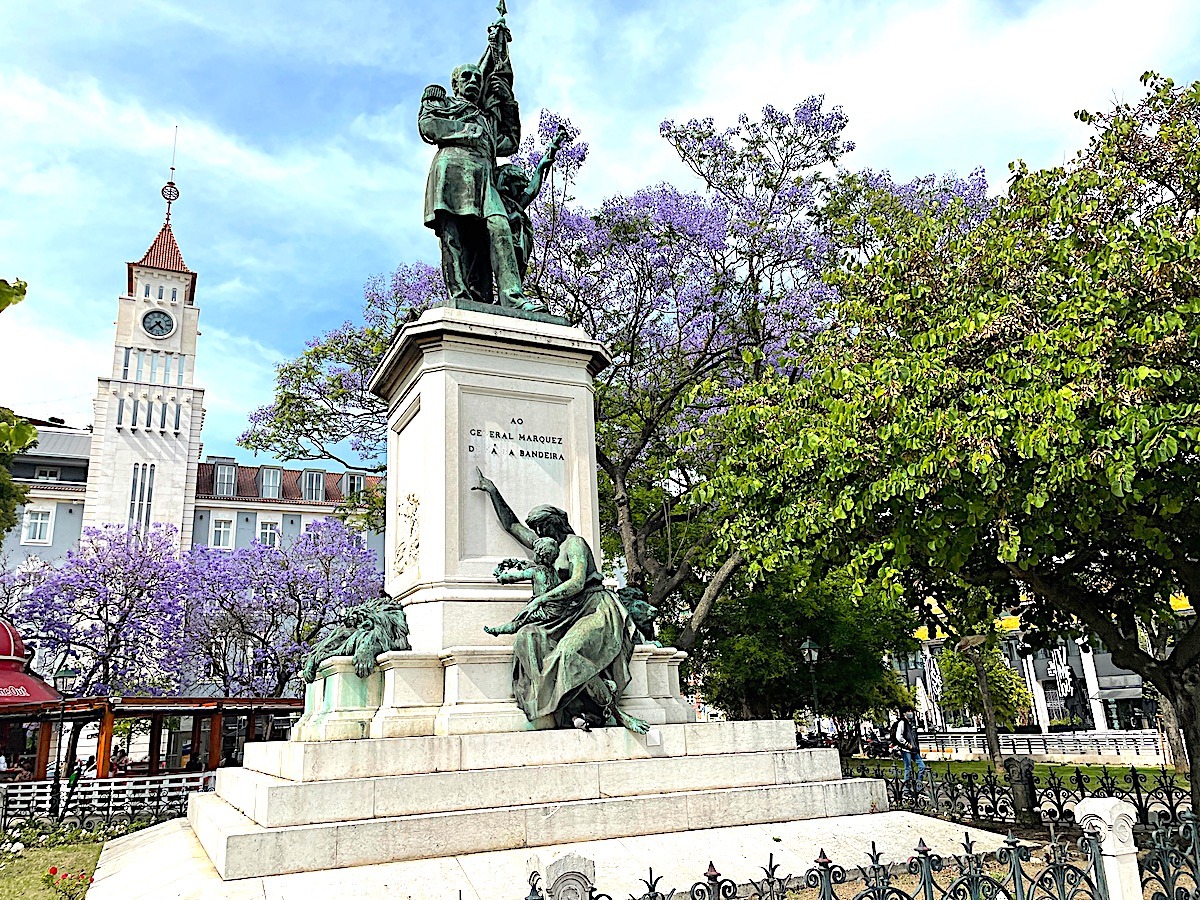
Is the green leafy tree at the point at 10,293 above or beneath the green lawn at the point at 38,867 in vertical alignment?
above

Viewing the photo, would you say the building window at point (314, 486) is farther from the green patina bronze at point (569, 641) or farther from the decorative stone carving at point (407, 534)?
the green patina bronze at point (569, 641)

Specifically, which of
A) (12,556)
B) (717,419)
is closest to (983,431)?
(717,419)

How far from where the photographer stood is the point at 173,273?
64.9 metres

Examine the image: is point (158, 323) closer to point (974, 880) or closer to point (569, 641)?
point (569, 641)

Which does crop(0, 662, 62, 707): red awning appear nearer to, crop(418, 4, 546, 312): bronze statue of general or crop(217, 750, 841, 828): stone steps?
crop(217, 750, 841, 828): stone steps

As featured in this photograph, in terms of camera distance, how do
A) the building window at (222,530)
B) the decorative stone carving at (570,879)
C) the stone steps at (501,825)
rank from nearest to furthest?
the decorative stone carving at (570,879)
the stone steps at (501,825)
the building window at (222,530)

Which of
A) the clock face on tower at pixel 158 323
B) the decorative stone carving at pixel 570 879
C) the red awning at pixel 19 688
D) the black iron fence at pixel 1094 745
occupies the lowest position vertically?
the black iron fence at pixel 1094 745

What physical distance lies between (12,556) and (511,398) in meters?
55.4

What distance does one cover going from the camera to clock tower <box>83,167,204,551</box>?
57.1 metres

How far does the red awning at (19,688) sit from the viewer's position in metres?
17.1

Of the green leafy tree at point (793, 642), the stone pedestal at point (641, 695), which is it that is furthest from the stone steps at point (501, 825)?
the green leafy tree at point (793, 642)

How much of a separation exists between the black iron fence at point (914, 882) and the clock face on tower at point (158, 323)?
2599 inches

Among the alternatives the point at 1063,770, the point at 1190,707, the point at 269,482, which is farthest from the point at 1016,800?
the point at 269,482

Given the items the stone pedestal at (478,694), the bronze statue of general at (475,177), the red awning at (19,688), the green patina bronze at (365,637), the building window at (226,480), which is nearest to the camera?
the stone pedestal at (478,694)
